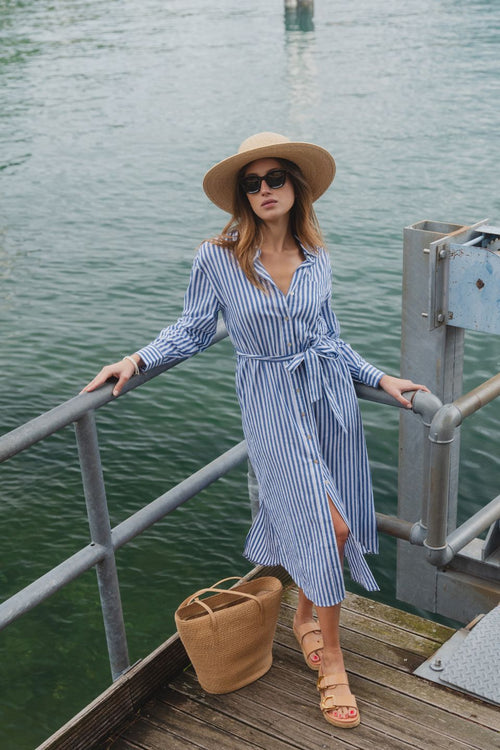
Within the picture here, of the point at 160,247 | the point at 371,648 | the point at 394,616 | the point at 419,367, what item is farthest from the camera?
the point at 160,247

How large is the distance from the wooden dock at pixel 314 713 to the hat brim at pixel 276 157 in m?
1.50

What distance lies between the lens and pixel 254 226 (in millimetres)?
Answer: 2873

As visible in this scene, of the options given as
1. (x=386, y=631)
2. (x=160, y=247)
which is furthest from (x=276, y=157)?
(x=160, y=247)

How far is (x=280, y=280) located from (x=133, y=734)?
141 cm

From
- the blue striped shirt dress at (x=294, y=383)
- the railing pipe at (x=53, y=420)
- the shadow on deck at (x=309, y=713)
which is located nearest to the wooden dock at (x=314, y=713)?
the shadow on deck at (x=309, y=713)

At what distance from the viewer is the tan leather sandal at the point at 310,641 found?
307 cm

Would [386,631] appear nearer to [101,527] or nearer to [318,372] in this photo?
[318,372]

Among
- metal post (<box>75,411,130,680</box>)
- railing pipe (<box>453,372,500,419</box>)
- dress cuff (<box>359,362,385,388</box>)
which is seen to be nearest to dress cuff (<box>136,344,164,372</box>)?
metal post (<box>75,411,130,680</box>)

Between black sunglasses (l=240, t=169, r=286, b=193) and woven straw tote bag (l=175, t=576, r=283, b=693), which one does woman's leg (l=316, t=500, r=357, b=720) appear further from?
black sunglasses (l=240, t=169, r=286, b=193)

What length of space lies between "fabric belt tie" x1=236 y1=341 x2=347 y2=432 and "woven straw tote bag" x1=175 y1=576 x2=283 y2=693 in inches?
23.9

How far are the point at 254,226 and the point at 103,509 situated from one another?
950 mm

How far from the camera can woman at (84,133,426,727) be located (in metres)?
2.79

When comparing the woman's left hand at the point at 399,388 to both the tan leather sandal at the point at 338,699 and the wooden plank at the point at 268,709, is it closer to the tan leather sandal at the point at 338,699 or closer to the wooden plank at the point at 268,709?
the tan leather sandal at the point at 338,699

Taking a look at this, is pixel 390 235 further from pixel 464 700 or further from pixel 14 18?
pixel 14 18
